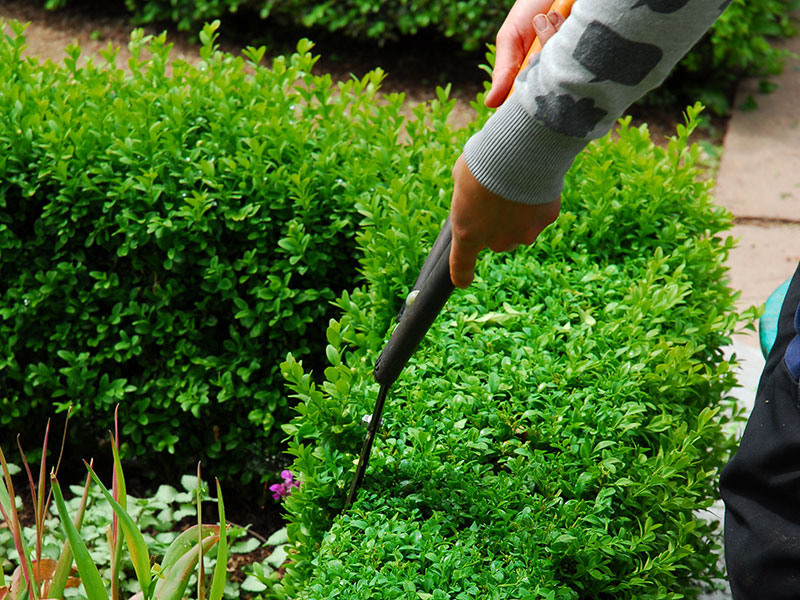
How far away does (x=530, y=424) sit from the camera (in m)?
1.97

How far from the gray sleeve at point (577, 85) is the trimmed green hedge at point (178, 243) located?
1194 millimetres

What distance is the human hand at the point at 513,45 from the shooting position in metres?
1.68

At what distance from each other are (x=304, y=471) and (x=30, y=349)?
55.0 inches

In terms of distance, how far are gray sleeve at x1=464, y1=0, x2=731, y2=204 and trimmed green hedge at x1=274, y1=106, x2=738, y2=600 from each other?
69 cm

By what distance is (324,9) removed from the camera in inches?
223

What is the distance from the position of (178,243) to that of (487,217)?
1407 millimetres

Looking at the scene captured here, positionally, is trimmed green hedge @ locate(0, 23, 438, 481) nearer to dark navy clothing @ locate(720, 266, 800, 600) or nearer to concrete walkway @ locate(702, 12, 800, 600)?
dark navy clothing @ locate(720, 266, 800, 600)

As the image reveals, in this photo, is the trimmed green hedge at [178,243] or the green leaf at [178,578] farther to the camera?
the trimmed green hedge at [178,243]

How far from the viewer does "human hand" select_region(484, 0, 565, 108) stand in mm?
1677

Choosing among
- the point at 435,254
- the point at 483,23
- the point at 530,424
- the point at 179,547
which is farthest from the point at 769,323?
the point at 483,23

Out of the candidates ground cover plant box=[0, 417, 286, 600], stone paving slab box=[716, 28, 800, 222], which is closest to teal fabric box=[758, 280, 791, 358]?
ground cover plant box=[0, 417, 286, 600]

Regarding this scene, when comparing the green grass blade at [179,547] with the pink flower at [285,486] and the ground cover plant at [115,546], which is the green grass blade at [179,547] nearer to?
the ground cover plant at [115,546]

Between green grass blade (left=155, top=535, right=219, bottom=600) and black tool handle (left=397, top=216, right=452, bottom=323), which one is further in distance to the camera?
black tool handle (left=397, top=216, right=452, bottom=323)

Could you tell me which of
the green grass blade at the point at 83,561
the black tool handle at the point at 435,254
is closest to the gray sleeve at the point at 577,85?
the black tool handle at the point at 435,254
